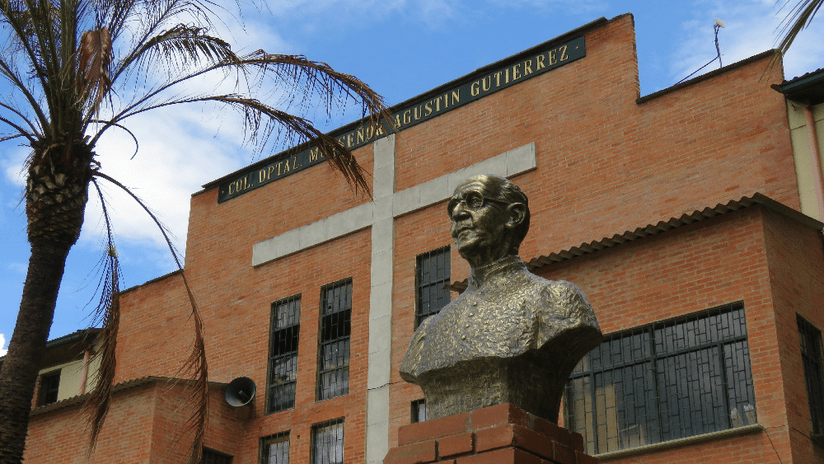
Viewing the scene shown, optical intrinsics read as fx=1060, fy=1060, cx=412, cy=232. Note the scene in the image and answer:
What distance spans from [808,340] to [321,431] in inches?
387

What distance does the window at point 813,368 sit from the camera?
1351 cm

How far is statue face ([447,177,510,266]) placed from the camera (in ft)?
20.9

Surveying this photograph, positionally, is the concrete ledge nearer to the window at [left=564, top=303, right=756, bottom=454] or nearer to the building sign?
the window at [left=564, top=303, right=756, bottom=454]

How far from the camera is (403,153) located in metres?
21.5

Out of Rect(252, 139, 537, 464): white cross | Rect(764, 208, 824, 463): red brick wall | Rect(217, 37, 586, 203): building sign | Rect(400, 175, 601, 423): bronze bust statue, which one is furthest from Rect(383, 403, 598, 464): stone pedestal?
Rect(252, 139, 537, 464): white cross

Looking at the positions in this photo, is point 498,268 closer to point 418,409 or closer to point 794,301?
point 794,301

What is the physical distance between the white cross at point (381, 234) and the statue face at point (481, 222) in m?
12.5

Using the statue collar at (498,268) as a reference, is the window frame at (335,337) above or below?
above

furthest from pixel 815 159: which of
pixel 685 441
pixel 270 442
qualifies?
pixel 270 442

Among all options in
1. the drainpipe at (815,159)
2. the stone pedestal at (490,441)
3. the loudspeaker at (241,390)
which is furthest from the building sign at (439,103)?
the stone pedestal at (490,441)

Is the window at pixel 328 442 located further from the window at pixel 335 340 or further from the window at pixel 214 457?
the window at pixel 214 457

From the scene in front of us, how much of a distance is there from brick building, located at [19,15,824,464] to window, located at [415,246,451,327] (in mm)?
44

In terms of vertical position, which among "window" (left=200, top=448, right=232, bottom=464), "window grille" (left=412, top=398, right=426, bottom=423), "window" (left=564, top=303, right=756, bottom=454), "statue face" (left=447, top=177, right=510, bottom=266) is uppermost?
"window grille" (left=412, top=398, right=426, bottom=423)

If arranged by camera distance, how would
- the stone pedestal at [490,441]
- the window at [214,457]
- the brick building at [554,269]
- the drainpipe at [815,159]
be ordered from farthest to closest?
the window at [214,457]
the drainpipe at [815,159]
the brick building at [554,269]
the stone pedestal at [490,441]
